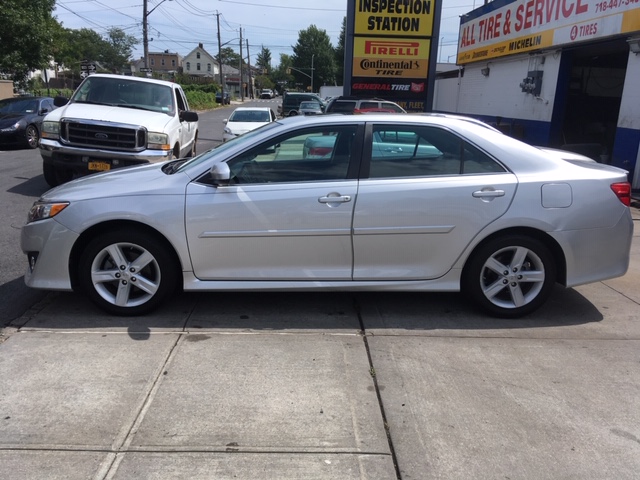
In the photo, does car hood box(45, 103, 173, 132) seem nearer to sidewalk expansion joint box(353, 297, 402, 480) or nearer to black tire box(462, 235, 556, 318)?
sidewalk expansion joint box(353, 297, 402, 480)

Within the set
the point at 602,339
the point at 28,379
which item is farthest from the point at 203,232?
the point at 602,339

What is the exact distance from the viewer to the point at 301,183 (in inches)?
175

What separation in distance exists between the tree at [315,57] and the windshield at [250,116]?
83.2 m

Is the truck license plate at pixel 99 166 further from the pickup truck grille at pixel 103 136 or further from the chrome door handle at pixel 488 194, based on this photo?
the chrome door handle at pixel 488 194

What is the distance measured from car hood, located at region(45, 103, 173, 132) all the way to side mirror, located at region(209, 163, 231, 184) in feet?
16.3

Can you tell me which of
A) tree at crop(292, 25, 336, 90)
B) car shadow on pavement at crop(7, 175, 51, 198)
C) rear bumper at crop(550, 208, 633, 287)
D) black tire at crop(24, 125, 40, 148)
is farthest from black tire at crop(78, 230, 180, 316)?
tree at crop(292, 25, 336, 90)

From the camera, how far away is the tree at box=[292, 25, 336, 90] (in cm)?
10081

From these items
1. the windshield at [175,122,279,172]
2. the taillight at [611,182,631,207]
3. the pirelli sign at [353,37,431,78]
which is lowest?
the taillight at [611,182,631,207]

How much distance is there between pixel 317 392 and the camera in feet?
11.5

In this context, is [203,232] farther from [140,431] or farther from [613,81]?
[613,81]

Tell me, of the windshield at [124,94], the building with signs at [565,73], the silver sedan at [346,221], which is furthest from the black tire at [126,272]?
the building with signs at [565,73]

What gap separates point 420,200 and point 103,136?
603 cm

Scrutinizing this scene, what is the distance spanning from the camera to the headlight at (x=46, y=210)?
4.39 meters

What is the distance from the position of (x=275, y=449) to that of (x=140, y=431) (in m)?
0.77
